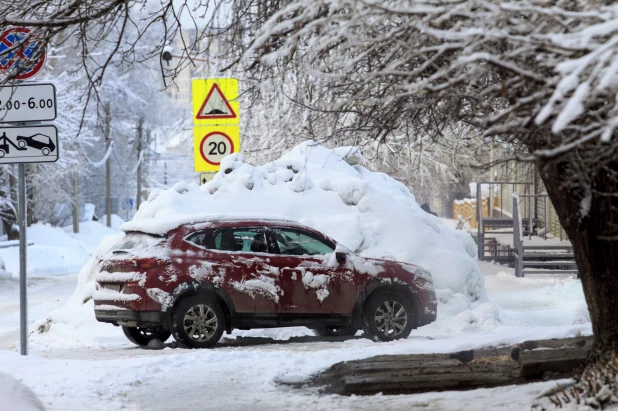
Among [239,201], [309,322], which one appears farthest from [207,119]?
[309,322]

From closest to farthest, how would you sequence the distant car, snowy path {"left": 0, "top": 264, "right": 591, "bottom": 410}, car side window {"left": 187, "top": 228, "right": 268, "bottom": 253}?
snowy path {"left": 0, "top": 264, "right": 591, "bottom": 410} < the distant car < car side window {"left": 187, "top": 228, "right": 268, "bottom": 253}

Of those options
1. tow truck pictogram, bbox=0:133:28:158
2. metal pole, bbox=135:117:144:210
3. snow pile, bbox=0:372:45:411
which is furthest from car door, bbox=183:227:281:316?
metal pole, bbox=135:117:144:210

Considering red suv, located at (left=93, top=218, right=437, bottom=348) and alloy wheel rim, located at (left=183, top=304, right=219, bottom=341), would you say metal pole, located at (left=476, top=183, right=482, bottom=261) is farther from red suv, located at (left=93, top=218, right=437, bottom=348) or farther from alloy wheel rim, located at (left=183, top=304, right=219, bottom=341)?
alloy wheel rim, located at (left=183, top=304, right=219, bottom=341)

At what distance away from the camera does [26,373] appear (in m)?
8.67

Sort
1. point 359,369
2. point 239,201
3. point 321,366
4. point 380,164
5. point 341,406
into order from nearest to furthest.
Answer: point 341,406
point 359,369
point 321,366
point 239,201
point 380,164

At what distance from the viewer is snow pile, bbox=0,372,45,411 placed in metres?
6.44

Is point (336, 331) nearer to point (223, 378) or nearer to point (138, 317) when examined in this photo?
point (138, 317)

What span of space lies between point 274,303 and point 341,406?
496 centimetres

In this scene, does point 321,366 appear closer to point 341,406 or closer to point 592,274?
point 341,406

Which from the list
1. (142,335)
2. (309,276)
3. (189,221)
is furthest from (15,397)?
(142,335)

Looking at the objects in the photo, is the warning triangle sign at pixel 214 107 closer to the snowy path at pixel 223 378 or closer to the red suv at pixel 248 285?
the red suv at pixel 248 285

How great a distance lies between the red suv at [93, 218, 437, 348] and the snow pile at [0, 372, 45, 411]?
188 inches

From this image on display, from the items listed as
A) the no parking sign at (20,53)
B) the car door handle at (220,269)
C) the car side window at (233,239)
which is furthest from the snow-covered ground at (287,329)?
the no parking sign at (20,53)

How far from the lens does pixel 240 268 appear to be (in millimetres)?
12156
